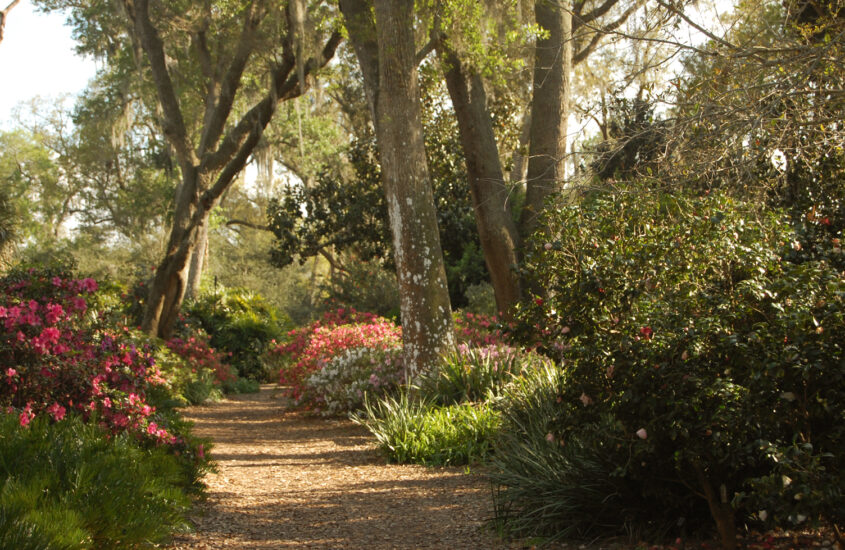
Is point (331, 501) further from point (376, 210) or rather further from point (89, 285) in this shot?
point (376, 210)

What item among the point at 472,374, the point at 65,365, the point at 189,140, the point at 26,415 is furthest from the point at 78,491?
the point at 189,140

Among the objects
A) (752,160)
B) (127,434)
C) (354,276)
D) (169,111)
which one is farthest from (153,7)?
(752,160)

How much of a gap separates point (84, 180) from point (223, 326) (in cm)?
1735

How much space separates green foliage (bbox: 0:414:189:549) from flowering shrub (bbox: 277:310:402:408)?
6.27m

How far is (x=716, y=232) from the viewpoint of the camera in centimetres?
434

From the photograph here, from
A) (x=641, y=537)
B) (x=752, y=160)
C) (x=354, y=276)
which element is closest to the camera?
(x=641, y=537)

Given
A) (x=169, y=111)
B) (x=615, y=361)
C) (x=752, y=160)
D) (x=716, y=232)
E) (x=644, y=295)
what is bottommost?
(x=615, y=361)

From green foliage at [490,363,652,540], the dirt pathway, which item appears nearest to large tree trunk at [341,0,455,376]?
the dirt pathway

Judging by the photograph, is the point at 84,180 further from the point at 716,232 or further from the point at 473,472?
the point at 716,232

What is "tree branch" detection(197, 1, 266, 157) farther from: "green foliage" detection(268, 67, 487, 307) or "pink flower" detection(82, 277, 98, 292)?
"pink flower" detection(82, 277, 98, 292)

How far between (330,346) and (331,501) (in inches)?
242

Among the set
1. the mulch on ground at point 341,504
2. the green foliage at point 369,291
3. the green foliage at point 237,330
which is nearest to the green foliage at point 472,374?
the mulch on ground at point 341,504

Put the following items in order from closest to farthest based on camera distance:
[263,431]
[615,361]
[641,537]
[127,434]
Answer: [615,361] → [641,537] → [127,434] → [263,431]

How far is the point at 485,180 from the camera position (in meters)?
9.78
